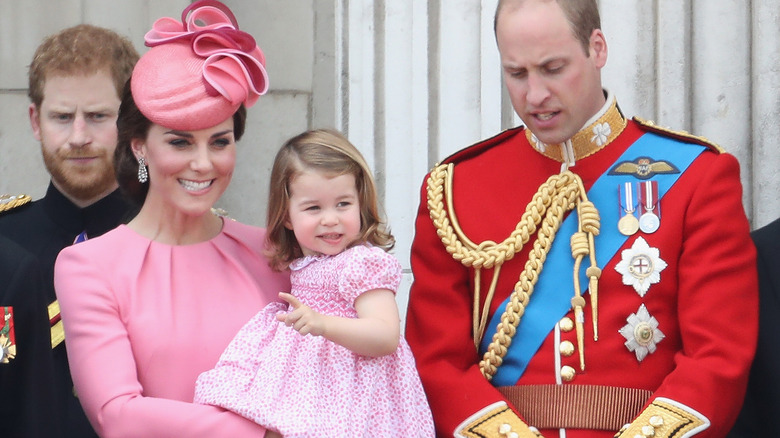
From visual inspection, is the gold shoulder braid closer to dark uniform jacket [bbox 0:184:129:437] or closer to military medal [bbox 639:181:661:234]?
military medal [bbox 639:181:661:234]

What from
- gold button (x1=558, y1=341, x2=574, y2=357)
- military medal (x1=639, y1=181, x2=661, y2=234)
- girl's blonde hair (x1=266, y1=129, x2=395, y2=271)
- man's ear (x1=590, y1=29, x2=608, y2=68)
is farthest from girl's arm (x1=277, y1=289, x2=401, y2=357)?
man's ear (x1=590, y1=29, x2=608, y2=68)

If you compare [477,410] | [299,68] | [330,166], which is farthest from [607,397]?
[299,68]

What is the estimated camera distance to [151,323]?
3.42 meters

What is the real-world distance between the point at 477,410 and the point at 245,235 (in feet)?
2.58

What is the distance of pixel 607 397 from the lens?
3443 mm

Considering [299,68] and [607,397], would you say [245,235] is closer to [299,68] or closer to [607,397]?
[607,397]

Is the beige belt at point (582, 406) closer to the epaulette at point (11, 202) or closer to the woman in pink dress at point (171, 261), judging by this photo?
the woman in pink dress at point (171, 261)

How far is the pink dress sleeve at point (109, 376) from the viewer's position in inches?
129

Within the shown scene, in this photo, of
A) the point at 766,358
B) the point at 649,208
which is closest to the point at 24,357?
the point at 649,208

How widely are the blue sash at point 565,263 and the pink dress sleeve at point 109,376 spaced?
2.23 feet

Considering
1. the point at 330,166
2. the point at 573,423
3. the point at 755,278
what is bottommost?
the point at 573,423

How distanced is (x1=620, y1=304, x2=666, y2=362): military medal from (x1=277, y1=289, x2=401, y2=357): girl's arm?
0.56m

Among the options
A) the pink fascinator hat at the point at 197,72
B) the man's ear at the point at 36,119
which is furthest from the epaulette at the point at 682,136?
the man's ear at the point at 36,119

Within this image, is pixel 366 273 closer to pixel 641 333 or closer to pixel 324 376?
pixel 324 376
